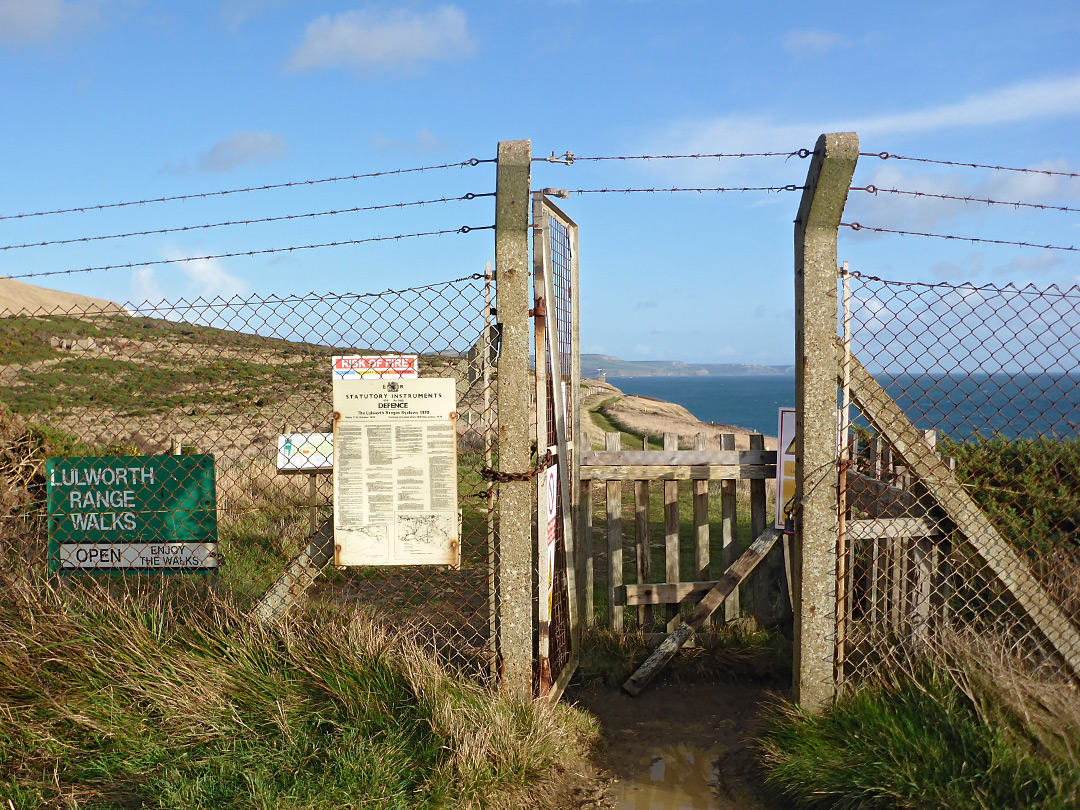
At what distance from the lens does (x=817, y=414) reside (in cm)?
385

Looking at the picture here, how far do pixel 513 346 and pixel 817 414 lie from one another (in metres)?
1.54

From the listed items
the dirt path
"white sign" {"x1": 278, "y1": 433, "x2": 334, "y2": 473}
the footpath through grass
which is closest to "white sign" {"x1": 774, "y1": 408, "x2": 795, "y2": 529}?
the dirt path

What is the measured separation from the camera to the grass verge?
3.06 metres

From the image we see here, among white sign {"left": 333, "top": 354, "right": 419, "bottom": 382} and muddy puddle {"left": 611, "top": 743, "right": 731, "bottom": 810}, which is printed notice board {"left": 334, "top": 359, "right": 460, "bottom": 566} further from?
muddy puddle {"left": 611, "top": 743, "right": 731, "bottom": 810}

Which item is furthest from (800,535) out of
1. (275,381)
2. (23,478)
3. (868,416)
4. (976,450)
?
(23,478)

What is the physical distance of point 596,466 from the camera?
5.31m

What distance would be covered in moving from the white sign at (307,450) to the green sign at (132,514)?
45 centimetres

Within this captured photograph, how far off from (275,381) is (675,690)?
3.45 meters

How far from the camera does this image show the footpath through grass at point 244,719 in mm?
3244

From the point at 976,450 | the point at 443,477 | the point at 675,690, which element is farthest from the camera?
the point at 976,450

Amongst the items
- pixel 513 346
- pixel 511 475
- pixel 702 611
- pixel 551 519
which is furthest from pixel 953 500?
pixel 513 346

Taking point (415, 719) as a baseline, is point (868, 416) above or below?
above

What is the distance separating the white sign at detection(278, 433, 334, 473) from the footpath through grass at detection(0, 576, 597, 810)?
3.05 ft

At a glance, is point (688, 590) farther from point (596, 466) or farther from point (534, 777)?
point (534, 777)
